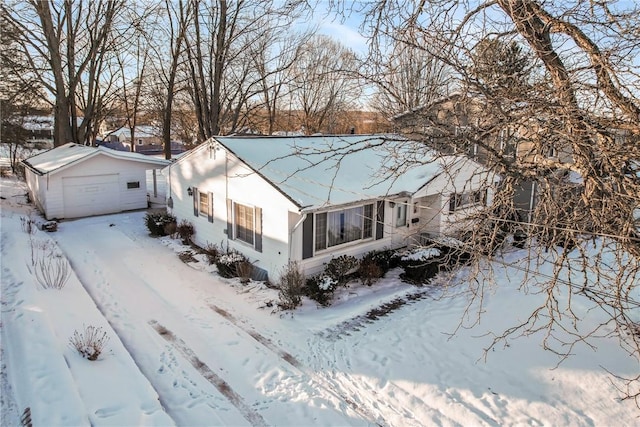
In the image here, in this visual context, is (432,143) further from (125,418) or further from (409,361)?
(125,418)

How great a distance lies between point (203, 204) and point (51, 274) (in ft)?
15.4

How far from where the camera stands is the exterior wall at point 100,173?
16.9 meters

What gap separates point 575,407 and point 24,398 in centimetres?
799

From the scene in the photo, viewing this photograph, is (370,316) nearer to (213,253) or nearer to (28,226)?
(213,253)

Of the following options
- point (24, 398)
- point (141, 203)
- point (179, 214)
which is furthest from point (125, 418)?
point (141, 203)

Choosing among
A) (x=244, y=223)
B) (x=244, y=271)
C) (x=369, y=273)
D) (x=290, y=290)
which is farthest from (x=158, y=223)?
(x=369, y=273)

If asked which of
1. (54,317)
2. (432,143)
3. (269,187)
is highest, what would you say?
(432,143)

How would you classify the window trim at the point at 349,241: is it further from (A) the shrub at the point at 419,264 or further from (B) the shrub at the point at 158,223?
(B) the shrub at the point at 158,223

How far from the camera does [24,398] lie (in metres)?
5.60

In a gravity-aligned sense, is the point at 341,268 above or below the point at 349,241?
below

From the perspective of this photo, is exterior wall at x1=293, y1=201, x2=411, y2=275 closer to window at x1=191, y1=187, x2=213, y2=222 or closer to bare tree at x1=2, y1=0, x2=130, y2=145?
window at x1=191, y1=187, x2=213, y2=222

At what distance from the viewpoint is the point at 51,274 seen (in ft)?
34.3

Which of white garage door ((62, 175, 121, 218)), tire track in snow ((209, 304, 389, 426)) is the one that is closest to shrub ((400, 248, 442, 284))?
tire track in snow ((209, 304, 389, 426))

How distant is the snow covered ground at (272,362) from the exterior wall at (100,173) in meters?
7.01
